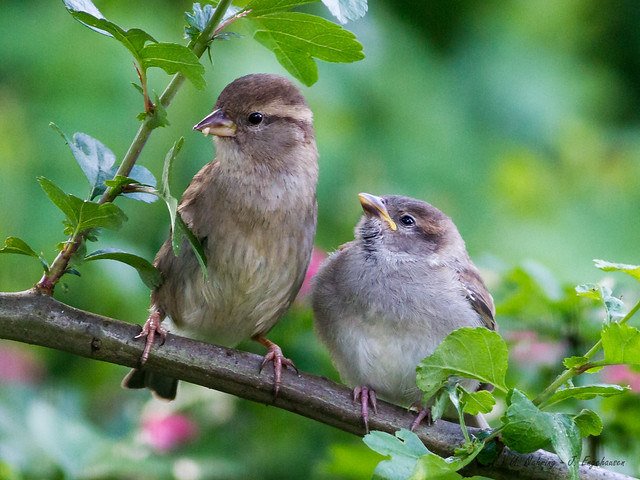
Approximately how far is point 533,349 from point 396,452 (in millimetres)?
1110

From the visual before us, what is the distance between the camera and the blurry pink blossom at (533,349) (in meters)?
2.44

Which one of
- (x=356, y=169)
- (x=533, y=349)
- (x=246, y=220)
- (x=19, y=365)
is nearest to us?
(x=533, y=349)

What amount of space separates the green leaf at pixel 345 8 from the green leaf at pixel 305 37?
112mm

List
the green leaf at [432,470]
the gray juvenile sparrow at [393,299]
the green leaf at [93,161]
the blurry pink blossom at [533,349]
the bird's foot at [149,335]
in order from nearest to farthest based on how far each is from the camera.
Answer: the green leaf at [432,470]
the green leaf at [93,161]
the bird's foot at [149,335]
the blurry pink blossom at [533,349]
the gray juvenile sparrow at [393,299]

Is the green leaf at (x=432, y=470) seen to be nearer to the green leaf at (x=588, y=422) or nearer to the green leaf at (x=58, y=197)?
the green leaf at (x=588, y=422)

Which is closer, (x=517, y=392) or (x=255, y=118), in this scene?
(x=517, y=392)

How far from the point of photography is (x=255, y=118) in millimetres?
2701

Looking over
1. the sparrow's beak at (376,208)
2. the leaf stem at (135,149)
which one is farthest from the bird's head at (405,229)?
the leaf stem at (135,149)

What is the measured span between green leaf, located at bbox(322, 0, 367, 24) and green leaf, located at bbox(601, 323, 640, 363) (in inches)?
27.2

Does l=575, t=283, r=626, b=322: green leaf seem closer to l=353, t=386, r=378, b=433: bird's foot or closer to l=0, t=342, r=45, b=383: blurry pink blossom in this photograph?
l=353, t=386, r=378, b=433: bird's foot

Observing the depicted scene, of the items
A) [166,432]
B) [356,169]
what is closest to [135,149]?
[166,432]

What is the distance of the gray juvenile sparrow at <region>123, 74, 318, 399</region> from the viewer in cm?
261

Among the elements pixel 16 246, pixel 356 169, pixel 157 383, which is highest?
pixel 356 169

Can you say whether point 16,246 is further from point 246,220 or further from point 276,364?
point 246,220
